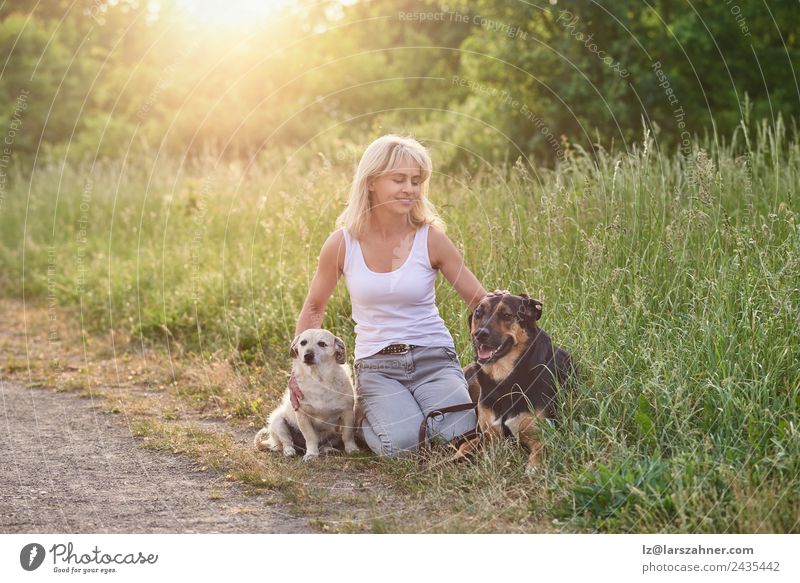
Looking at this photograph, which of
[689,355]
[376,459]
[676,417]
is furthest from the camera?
[376,459]

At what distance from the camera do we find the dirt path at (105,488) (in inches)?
168

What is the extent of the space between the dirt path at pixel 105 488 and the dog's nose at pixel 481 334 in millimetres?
1362

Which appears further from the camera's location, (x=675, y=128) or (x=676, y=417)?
(x=675, y=128)

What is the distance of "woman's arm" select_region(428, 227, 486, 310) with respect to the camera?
534cm

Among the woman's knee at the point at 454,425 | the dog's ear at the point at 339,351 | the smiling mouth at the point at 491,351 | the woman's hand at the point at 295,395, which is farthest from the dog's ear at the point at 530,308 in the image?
the woman's hand at the point at 295,395

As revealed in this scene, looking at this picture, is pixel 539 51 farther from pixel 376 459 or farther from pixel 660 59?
pixel 376 459

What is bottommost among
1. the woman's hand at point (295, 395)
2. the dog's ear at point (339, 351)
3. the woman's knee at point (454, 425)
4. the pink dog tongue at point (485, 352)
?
the woman's knee at point (454, 425)

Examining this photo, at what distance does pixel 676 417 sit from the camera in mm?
4383

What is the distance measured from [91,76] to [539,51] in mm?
18113

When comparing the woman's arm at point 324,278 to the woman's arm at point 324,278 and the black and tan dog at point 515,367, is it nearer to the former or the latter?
the woman's arm at point 324,278

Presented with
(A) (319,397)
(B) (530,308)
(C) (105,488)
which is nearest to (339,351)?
(A) (319,397)

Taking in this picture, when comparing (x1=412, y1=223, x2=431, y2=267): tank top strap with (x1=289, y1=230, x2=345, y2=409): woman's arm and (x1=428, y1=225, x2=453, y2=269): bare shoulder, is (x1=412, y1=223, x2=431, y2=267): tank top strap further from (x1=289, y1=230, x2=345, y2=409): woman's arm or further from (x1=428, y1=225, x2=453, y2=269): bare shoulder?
(x1=289, y1=230, x2=345, y2=409): woman's arm

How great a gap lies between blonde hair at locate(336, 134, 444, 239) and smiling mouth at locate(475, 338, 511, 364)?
1260 mm
